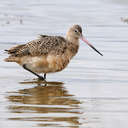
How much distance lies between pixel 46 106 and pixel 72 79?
1860mm

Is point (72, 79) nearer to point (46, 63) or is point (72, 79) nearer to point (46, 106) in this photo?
point (46, 63)

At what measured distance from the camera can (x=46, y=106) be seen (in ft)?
26.7

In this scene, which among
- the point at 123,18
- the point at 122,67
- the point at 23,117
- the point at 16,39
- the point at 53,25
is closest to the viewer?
the point at 23,117

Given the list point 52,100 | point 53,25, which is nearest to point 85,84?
point 52,100

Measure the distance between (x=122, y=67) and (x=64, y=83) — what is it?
1.35m

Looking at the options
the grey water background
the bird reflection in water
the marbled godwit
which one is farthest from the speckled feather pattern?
the bird reflection in water

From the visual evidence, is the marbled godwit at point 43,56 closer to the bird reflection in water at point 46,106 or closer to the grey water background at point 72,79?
the grey water background at point 72,79

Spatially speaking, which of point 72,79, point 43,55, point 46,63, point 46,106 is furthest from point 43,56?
point 46,106

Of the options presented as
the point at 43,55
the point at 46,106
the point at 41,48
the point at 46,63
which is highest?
the point at 41,48

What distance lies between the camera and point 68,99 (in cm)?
863

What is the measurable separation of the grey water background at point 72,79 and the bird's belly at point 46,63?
0.22 m

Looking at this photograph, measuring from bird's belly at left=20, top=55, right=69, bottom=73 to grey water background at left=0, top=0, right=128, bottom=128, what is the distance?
22cm

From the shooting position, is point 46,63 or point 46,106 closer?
point 46,106

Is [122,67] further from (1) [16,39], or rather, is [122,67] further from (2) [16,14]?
(2) [16,14]
